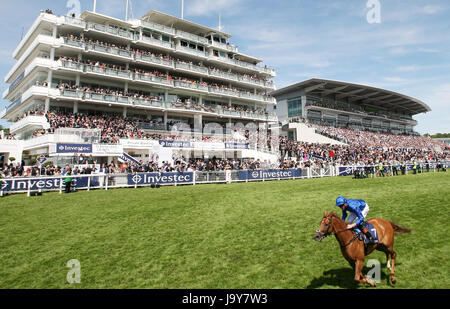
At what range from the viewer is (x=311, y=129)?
156ft

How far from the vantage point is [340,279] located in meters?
5.09

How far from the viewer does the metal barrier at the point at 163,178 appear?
16.8m

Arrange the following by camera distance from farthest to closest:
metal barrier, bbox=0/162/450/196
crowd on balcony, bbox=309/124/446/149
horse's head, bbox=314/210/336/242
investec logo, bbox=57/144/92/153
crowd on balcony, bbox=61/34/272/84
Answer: crowd on balcony, bbox=309/124/446/149, crowd on balcony, bbox=61/34/272/84, investec logo, bbox=57/144/92/153, metal barrier, bbox=0/162/450/196, horse's head, bbox=314/210/336/242

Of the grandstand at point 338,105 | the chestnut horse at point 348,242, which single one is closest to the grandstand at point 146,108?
the grandstand at point 338,105

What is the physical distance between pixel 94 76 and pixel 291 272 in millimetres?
34422

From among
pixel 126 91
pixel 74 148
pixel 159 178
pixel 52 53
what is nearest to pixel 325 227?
pixel 159 178

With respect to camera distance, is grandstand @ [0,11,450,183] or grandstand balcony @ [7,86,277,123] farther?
grandstand balcony @ [7,86,277,123]

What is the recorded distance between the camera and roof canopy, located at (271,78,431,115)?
181 ft

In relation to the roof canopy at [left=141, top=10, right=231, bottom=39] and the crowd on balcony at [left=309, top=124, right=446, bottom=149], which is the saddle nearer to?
the roof canopy at [left=141, top=10, right=231, bottom=39]

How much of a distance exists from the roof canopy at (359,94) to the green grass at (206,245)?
46.2 meters

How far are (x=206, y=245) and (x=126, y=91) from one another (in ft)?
104

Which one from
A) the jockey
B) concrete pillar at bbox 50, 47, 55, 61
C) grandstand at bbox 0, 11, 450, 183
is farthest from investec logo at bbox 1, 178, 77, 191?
concrete pillar at bbox 50, 47, 55, 61

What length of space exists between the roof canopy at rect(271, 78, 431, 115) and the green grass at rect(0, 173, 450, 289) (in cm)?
4619

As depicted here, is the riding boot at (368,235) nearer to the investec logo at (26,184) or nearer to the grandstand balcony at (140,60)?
the investec logo at (26,184)
